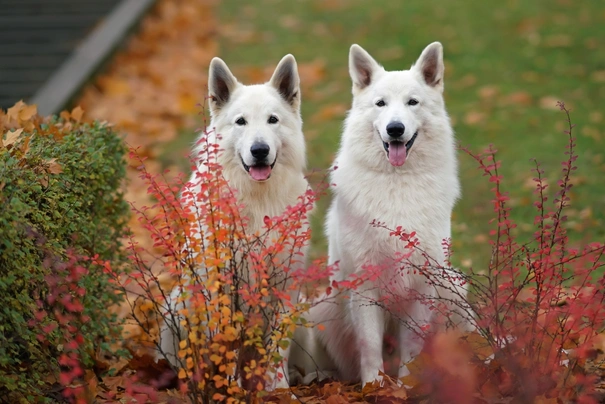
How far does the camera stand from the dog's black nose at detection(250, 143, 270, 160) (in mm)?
4684

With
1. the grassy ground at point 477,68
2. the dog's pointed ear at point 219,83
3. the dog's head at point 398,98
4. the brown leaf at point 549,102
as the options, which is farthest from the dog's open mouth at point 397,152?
the brown leaf at point 549,102

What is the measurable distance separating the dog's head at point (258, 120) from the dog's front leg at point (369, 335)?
93 centimetres

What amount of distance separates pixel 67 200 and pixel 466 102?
305 inches

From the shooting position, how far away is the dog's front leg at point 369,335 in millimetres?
4855

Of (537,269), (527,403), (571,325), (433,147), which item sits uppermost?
(433,147)

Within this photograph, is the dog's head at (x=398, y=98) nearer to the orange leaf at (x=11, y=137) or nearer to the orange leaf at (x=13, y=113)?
the orange leaf at (x=11, y=137)

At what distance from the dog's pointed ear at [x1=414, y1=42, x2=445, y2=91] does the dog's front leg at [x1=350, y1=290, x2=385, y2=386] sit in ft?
4.53

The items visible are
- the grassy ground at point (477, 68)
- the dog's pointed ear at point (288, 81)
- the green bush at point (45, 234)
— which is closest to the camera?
the green bush at point (45, 234)

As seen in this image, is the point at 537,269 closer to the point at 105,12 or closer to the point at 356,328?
the point at 356,328

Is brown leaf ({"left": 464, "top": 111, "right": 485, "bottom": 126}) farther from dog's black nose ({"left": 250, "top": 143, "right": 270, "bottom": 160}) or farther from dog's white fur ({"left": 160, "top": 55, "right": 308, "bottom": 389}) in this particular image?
dog's black nose ({"left": 250, "top": 143, "right": 270, "bottom": 160})

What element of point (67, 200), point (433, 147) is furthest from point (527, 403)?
point (67, 200)

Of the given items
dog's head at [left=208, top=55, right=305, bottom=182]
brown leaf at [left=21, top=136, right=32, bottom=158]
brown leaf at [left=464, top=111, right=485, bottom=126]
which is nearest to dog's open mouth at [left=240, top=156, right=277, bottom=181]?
dog's head at [left=208, top=55, right=305, bottom=182]

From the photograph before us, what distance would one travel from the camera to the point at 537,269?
393 cm

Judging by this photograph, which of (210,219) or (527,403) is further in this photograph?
(210,219)
